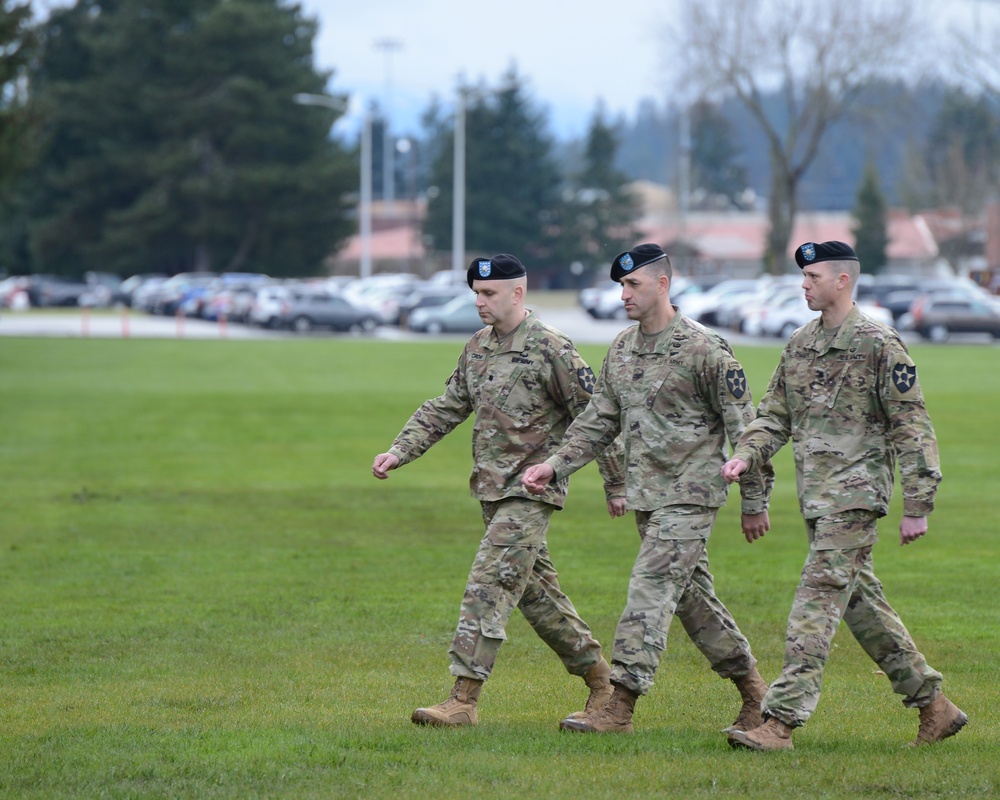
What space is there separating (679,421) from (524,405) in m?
0.75

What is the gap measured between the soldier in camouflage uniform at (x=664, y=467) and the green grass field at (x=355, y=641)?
0.97 feet

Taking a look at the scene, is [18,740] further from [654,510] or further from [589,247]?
[589,247]

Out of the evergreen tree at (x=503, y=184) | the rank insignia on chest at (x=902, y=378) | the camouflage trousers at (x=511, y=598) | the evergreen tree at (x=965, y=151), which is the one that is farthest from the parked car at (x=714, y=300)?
the rank insignia on chest at (x=902, y=378)

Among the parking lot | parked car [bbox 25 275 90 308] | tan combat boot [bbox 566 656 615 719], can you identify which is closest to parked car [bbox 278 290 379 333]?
the parking lot

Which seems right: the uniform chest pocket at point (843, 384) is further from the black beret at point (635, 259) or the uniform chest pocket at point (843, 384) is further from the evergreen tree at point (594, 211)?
the evergreen tree at point (594, 211)

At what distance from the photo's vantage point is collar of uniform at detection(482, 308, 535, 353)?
22.5ft

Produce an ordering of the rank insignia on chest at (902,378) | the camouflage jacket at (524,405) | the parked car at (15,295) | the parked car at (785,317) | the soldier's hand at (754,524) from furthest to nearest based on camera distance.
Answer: the parked car at (15,295) → the parked car at (785,317) → the camouflage jacket at (524,405) → the soldier's hand at (754,524) → the rank insignia on chest at (902,378)

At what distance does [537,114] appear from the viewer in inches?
4144

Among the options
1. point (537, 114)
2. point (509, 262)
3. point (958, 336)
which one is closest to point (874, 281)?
point (958, 336)

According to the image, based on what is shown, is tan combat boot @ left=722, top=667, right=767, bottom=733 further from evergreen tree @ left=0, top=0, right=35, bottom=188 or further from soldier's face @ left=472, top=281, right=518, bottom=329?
evergreen tree @ left=0, top=0, right=35, bottom=188

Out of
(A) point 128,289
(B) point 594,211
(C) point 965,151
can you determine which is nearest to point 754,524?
(A) point 128,289

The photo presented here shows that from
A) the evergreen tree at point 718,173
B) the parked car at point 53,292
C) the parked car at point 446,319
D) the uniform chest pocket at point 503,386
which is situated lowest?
the parked car at point 53,292

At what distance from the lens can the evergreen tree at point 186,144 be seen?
274 ft

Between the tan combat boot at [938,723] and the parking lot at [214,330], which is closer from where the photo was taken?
the tan combat boot at [938,723]
